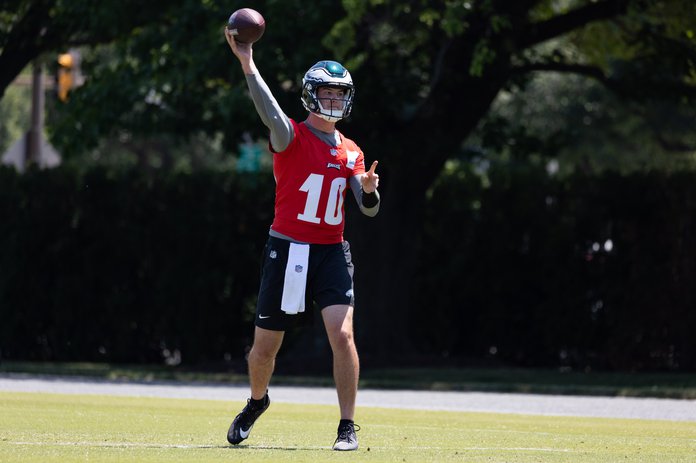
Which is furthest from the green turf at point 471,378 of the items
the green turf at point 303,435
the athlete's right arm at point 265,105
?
the athlete's right arm at point 265,105

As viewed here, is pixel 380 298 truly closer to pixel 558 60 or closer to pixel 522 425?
pixel 558 60

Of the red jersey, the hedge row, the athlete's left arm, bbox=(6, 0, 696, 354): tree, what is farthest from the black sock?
the hedge row

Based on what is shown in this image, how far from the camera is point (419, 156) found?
20.4 m

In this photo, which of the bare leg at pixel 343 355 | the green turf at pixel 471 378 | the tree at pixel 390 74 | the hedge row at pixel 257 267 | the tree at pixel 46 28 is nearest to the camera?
the bare leg at pixel 343 355

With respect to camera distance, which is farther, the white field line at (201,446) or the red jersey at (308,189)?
the red jersey at (308,189)

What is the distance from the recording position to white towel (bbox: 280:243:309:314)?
9.07 m

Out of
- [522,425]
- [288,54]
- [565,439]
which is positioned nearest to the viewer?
[565,439]

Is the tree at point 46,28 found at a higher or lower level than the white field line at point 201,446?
higher

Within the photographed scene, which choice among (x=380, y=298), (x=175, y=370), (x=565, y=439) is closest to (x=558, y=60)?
(x=380, y=298)

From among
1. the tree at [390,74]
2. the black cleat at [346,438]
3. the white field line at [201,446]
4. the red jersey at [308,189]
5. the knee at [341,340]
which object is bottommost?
the white field line at [201,446]

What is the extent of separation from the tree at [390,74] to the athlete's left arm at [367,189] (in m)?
8.54

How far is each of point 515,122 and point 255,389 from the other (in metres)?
34.9

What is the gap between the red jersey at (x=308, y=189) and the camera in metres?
9.12

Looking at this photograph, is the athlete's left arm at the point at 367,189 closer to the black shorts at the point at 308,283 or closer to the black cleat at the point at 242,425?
the black shorts at the point at 308,283
